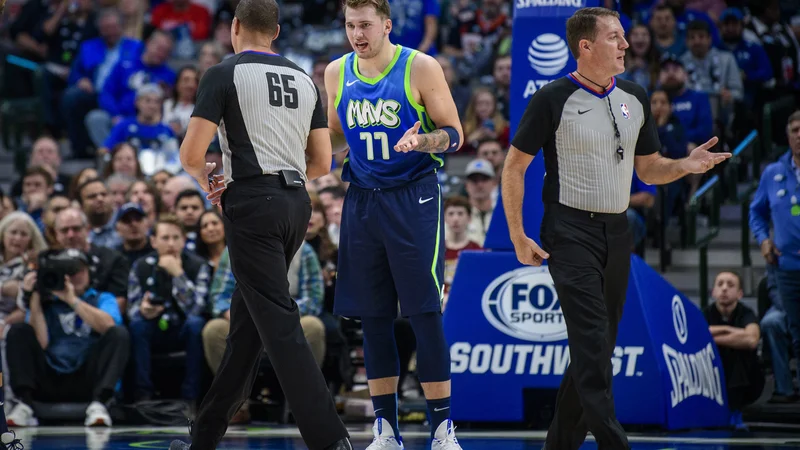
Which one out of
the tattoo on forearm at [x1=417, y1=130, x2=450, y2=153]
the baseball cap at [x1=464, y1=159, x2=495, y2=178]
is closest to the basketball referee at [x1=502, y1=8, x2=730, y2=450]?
the tattoo on forearm at [x1=417, y1=130, x2=450, y2=153]

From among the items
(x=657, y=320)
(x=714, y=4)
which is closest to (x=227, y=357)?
(x=657, y=320)

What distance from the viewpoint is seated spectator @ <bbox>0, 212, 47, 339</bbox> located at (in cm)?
1042

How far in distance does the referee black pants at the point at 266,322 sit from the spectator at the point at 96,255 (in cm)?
480

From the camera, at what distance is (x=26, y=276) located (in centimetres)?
1002

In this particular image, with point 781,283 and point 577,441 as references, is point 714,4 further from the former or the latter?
point 577,441

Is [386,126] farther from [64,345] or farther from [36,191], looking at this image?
[36,191]

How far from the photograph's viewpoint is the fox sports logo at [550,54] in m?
8.22

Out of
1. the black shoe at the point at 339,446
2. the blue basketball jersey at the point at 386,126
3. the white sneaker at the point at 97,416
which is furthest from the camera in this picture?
the white sneaker at the point at 97,416

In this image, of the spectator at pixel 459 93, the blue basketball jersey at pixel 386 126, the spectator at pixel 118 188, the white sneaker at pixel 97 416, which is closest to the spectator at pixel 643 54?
the spectator at pixel 459 93

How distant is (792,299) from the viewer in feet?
31.8

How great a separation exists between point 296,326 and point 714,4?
37.3 feet

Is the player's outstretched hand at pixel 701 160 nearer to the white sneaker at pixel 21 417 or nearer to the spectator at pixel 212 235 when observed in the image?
the spectator at pixel 212 235

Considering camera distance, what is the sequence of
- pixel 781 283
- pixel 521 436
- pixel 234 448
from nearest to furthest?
pixel 234 448 → pixel 521 436 → pixel 781 283

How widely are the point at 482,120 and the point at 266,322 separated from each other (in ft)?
27.5
